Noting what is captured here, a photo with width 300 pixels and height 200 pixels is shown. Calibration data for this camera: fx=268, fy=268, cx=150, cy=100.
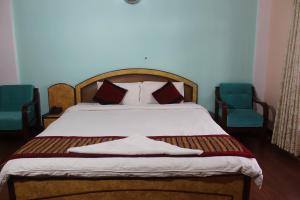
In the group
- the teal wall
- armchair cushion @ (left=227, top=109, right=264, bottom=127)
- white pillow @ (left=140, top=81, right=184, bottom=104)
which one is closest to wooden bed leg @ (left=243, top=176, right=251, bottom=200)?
armchair cushion @ (left=227, top=109, right=264, bottom=127)

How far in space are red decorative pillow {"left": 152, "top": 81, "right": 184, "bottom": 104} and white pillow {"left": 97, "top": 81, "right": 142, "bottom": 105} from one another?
0.26m

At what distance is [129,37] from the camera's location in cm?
425

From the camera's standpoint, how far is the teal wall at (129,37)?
416 centimetres

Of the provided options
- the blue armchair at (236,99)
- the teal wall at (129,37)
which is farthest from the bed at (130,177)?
the teal wall at (129,37)

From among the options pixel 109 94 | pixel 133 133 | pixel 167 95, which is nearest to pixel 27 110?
pixel 109 94

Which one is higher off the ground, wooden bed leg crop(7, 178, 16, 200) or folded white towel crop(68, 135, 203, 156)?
folded white towel crop(68, 135, 203, 156)

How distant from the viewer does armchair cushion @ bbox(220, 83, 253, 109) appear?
432 cm

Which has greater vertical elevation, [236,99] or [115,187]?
[236,99]

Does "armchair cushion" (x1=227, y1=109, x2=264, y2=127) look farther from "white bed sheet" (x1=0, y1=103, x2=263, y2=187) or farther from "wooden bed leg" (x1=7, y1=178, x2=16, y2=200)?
"wooden bed leg" (x1=7, y1=178, x2=16, y2=200)

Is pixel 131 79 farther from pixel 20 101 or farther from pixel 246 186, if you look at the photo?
pixel 246 186

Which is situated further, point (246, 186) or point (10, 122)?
point (10, 122)

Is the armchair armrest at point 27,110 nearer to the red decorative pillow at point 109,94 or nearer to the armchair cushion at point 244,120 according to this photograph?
the red decorative pillow at point 109,94

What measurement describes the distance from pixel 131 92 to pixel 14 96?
6.07 feet

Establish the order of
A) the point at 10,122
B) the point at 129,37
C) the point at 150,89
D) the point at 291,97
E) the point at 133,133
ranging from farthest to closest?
the point at 129,37 < the point at 150,89 < the point at 10,122 < the point at 291,97 < the point at 133,133
